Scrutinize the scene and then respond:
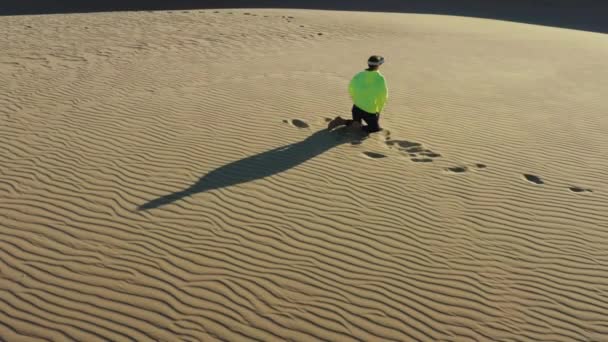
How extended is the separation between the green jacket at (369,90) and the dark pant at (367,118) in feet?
0.39

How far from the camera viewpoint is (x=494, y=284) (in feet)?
16.3

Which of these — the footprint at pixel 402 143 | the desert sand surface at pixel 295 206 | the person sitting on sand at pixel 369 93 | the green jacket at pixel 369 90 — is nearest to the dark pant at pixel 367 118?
the person sitting on sand at pixel 369 93

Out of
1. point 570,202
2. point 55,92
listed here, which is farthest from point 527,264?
point 55,92

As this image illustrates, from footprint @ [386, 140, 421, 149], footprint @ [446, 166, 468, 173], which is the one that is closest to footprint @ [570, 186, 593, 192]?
footprint @ [446, 166, 468, 173]

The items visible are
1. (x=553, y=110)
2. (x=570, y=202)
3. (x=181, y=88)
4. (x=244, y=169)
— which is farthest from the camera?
(x=181, y=88)

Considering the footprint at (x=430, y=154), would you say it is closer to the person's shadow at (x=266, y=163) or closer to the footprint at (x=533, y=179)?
the person's shadow at (x=266, y=163)

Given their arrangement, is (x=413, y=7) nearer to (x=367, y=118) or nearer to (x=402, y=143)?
(x=367, y=118)

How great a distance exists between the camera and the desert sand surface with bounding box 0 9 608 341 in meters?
4.54

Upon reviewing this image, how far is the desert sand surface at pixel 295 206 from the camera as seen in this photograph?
4543 millimetres

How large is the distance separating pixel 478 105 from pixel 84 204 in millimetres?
7050

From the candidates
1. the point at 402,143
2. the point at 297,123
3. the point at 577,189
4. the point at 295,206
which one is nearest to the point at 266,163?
the point at 295,206

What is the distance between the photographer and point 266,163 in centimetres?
735

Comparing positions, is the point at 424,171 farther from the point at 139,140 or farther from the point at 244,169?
the point at 139,140

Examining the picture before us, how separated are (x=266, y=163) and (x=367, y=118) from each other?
1.85 meters
